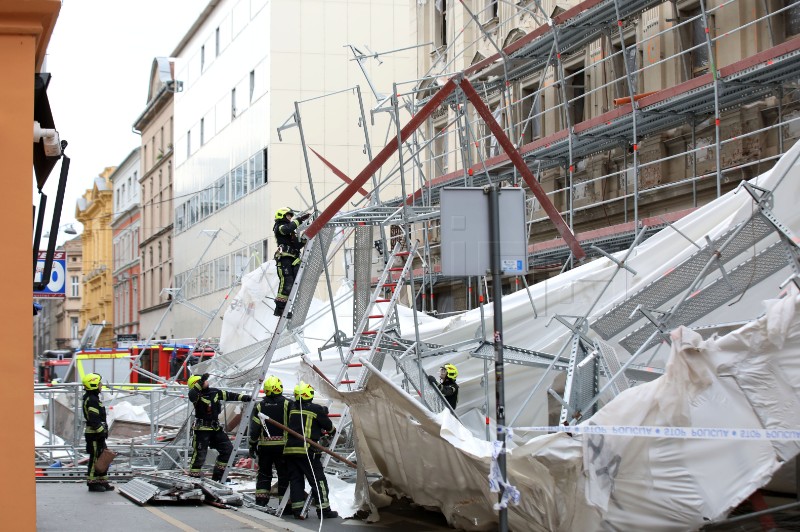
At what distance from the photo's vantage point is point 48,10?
4996 millimetres

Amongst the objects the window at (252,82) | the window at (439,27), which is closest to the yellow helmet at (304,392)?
the window at (439,27)

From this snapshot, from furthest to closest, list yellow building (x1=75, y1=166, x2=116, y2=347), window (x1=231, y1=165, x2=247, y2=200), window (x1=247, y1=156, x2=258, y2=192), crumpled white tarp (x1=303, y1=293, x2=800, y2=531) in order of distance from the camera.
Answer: yellow building (x1=75, y1=166, x2=116, y2=347) → window (x1=231, y1=165, x2=247, y2=200) → window (x1=247, y1=156, x2=258, y2=192) → crumpled white tarp (x1=303, y1=293, x2=800, y2=531)

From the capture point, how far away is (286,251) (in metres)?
14.7

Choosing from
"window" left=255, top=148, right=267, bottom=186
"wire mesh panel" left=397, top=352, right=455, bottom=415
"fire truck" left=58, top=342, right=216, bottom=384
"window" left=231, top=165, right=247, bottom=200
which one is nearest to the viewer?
"wire mesh panel" left=397, top=352, right=455, bottom=415

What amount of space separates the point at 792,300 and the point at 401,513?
16.0ft

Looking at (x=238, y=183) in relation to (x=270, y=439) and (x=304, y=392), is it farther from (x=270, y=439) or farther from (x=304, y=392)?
(x=304, y=392)

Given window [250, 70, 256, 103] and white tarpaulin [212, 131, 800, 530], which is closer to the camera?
white tarpaulin [212, 131, 800, 530]

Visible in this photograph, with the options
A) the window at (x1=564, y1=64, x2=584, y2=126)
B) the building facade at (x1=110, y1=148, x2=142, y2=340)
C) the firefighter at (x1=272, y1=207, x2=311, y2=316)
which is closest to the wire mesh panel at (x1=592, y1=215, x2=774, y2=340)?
the firefighter at (x1=272, y1=207, x2=311, y2=316)

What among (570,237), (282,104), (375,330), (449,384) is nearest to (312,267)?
(375,330)

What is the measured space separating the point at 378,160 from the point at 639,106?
17.8 ft

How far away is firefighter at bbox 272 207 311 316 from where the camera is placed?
14.4 meters

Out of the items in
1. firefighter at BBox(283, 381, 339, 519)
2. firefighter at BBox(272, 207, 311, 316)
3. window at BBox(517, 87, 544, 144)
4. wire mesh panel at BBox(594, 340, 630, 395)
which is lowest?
firefighter at BBox(283, 381, 339, 519)

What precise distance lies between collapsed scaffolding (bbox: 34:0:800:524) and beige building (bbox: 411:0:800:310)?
5 cm

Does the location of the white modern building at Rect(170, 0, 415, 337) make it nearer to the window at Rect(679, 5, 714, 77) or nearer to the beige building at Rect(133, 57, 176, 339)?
the beige building at Rect(133, 57, 176, 339)
